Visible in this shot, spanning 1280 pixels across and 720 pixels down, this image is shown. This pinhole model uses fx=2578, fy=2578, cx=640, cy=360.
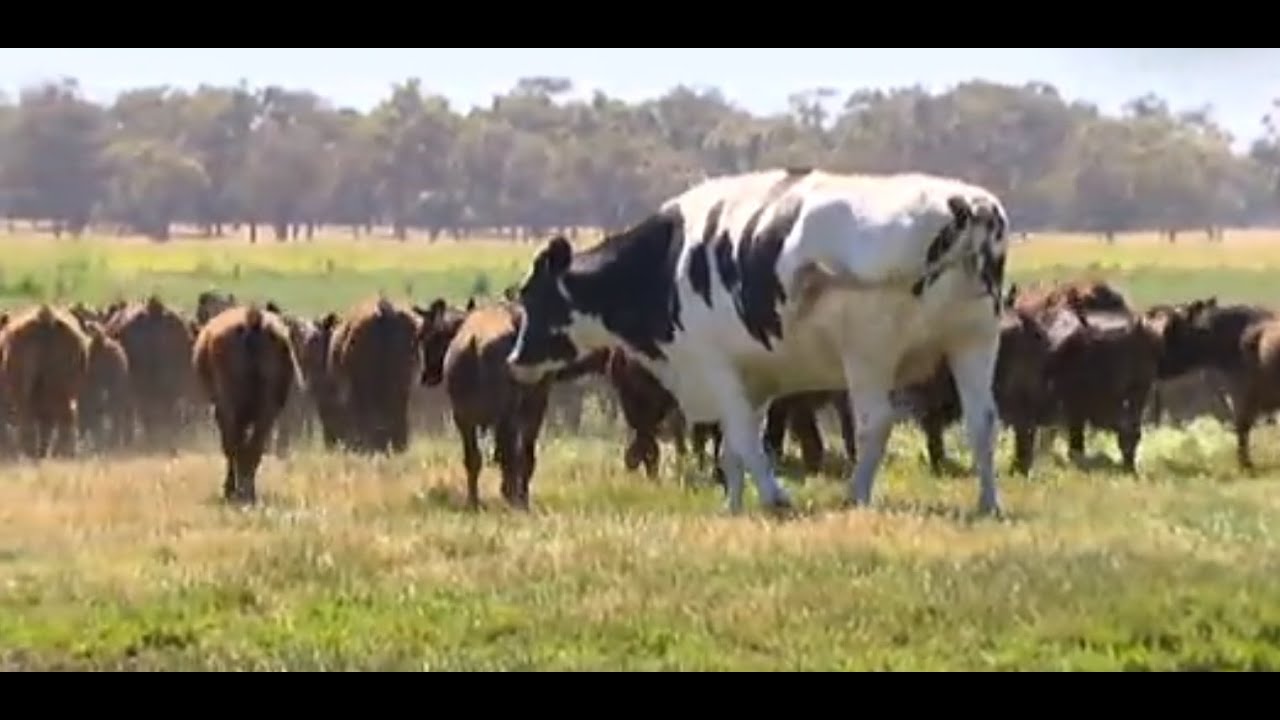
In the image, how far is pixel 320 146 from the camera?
1498 cm

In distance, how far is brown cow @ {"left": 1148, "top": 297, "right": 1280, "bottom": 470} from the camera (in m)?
18.7

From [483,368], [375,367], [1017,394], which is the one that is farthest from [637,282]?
[375,367]

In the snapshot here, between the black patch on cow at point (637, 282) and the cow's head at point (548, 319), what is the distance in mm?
77

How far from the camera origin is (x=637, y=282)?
13.6 meters

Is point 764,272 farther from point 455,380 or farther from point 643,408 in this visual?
point 643,408

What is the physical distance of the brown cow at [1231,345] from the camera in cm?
1866

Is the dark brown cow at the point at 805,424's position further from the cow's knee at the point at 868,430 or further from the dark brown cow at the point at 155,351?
the dark brown cow at the point at 155,351

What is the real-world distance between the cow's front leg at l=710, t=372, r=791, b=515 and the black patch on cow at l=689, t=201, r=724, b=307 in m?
0.44

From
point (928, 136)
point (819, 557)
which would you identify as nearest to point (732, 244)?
point (928, 136)

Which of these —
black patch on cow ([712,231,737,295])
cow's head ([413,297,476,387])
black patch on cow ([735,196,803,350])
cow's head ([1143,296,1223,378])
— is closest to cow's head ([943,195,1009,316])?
black patch on cow ([735,196,803,350])

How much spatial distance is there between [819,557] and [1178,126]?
582 cm

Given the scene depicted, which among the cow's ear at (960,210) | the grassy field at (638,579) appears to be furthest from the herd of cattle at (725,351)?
the grassy field at (638,579)

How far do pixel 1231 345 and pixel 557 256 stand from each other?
7.80 metres

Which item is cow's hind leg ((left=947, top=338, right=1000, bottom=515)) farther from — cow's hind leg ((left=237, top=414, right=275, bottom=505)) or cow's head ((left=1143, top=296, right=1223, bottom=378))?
cow's head ((left=1143, top=296, right=1223, bottom=378))
